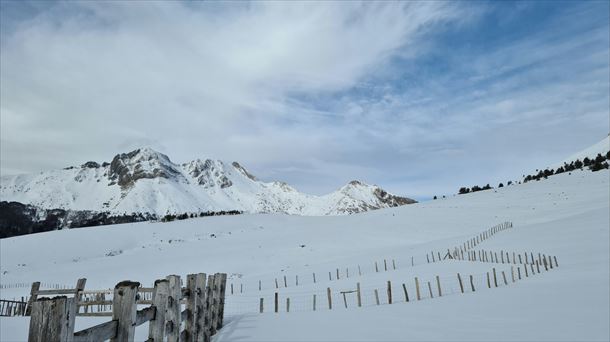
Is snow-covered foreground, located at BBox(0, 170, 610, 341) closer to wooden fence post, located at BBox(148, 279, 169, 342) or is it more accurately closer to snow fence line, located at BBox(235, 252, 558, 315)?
snow fence line, located at BBox(235, 252, 558, 315)

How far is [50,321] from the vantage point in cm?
385

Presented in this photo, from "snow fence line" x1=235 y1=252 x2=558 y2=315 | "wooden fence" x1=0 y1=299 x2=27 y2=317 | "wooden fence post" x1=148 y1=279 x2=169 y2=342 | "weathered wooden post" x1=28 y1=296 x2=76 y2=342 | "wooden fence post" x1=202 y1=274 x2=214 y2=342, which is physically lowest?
"snow fence line" x1=235 y1=252 x2=558 y2=315

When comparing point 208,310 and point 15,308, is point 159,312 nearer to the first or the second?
point 208,310

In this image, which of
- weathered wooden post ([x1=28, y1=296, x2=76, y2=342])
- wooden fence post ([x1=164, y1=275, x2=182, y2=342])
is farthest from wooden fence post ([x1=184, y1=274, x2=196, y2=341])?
weathered wooden post ([x1=28, y1=296, x2=76, y2=342])

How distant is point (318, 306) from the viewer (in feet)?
80.3

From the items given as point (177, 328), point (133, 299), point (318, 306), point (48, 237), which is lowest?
point (318, 306)

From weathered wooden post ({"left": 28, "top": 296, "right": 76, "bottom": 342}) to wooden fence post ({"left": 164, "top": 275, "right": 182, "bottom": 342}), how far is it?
449 cm

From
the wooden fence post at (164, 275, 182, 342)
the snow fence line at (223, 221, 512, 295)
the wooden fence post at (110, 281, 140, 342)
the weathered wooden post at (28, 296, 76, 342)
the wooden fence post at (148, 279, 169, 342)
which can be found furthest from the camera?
the snow fence line at (223, 221, 512, 295)

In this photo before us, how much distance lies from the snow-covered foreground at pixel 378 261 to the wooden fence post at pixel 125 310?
7781mm

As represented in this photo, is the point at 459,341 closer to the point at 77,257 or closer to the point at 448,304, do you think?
the point at 448,304

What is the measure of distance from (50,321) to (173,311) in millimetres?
4996

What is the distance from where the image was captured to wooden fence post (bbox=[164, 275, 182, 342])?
8.42m

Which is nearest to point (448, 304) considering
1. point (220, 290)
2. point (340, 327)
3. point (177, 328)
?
point (340, 327)

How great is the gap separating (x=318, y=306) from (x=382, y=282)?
7.67 m
